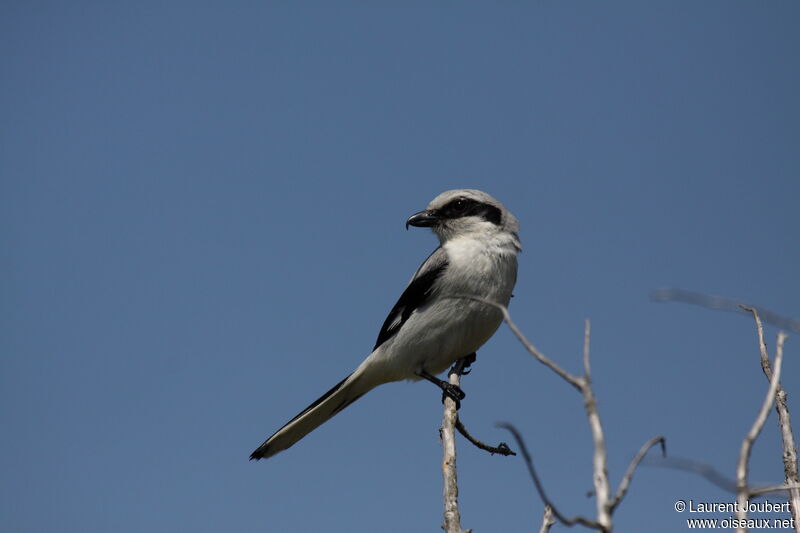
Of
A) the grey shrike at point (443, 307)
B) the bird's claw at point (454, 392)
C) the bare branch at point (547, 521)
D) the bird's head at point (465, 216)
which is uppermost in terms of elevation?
the bird's head at point (465, 216)

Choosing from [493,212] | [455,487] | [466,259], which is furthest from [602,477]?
[493,212]

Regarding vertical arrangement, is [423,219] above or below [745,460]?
above

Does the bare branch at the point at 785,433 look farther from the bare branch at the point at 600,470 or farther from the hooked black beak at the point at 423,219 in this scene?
the hooked black beak at the point at 423,219

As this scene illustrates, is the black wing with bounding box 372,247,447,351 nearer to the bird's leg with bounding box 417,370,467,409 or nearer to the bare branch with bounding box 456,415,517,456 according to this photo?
the bird's leg with bounding box 417,370,467,409

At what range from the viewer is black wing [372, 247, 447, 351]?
686cm

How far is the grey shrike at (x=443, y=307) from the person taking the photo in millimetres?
A: 6559

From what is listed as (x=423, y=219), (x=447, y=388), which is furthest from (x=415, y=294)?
(x=447, y=388)

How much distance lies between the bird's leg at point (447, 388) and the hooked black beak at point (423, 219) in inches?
55.2

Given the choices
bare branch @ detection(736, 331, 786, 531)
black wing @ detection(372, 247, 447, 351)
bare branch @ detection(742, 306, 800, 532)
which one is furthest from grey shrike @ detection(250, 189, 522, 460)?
bare branch @ detection(736, 331, 786, 531)

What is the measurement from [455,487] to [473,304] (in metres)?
2.85

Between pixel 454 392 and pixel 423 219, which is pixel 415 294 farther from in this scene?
pixel 454 392

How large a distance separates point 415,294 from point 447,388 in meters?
1.05

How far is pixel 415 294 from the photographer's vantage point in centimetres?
Result: 692

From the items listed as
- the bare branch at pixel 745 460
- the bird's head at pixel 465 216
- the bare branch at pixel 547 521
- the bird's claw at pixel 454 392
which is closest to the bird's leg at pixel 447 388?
the bird's claw at pixel 454 392
